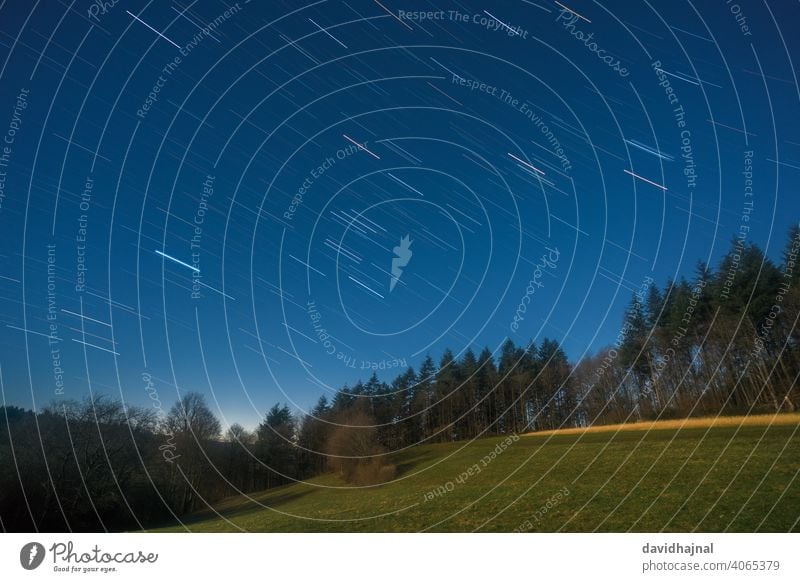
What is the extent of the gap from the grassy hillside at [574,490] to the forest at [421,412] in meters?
0.31

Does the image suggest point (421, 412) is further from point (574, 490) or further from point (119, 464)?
point (119, 464)

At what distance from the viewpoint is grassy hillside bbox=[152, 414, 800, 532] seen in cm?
472

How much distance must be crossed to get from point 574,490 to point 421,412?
2.63 meters

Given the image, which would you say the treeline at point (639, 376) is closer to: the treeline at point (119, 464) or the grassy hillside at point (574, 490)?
the grassy hillside at point (574, 490)

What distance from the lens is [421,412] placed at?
630cm

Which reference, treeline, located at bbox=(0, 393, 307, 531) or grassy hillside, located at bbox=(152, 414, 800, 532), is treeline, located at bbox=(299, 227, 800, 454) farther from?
treeline, located at bbox=(0, 393, 307, 531)
